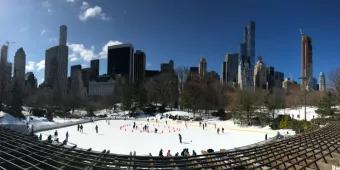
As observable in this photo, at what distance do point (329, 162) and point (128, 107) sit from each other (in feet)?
366

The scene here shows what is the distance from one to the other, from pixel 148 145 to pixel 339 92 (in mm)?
48068

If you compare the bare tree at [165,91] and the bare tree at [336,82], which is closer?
the bare tree at [336,82]

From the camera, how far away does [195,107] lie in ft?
356

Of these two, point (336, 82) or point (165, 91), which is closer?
point (336, 82)

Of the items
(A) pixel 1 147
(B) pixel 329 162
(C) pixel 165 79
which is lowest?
(B) pixel 329 162

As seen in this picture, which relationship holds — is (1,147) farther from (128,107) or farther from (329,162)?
(128,107)

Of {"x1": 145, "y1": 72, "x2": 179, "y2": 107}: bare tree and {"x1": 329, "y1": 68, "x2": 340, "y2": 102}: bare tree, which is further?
{"x1": 145, "y1": 72, "x2": 179, "y2": 107}: bare tree

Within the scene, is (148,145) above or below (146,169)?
below

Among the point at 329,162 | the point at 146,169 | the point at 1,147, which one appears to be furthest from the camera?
the point at 329,162

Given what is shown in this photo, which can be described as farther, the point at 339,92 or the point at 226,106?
the point at 226,106

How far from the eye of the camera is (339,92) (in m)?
74.2

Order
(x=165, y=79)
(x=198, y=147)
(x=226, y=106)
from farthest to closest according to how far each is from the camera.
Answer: (x=165, y=79), (x=226, y=106), (x=198, y=147)

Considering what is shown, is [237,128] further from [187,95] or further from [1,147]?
[1,147]

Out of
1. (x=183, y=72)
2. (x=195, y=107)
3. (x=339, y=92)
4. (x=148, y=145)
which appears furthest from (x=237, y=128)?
(x=183, y=72)
